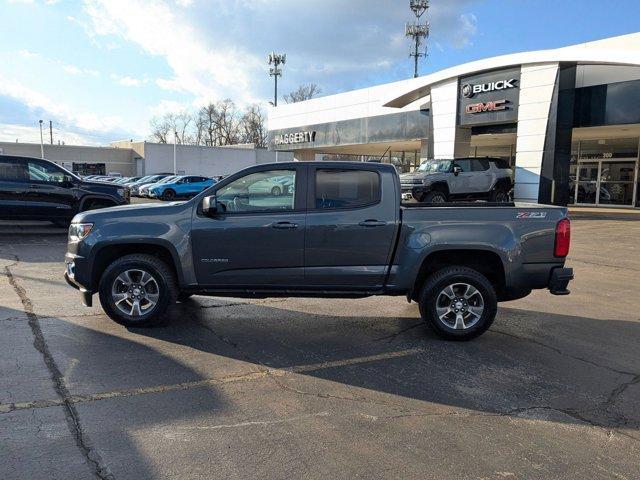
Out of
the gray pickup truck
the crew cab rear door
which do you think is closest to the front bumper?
the gray pickup truck

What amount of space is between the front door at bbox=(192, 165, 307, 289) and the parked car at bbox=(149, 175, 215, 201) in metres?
27.4

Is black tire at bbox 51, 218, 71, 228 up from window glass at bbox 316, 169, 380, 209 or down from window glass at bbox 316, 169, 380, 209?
down

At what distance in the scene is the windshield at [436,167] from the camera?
1864cm

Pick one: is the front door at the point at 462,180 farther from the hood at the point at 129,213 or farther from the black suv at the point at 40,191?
the hood at the point at 129,213

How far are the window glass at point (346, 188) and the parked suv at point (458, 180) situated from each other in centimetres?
1265

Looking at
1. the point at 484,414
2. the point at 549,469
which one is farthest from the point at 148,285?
the point at 549,469

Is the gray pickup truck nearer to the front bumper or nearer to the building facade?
the front bumper

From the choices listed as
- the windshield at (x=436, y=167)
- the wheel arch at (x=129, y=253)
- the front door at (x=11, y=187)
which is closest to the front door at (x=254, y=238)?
the wheel arch at (x=129, y=253)

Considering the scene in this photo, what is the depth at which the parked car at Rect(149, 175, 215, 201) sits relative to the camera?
1261 inches

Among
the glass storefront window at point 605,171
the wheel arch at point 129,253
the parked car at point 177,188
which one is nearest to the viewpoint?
the wheel arch at point 129,253

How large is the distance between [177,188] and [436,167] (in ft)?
62.0

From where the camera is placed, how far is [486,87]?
74.7ft

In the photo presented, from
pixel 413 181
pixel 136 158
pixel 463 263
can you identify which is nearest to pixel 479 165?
pixel 413 181

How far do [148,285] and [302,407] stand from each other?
8.64ft
